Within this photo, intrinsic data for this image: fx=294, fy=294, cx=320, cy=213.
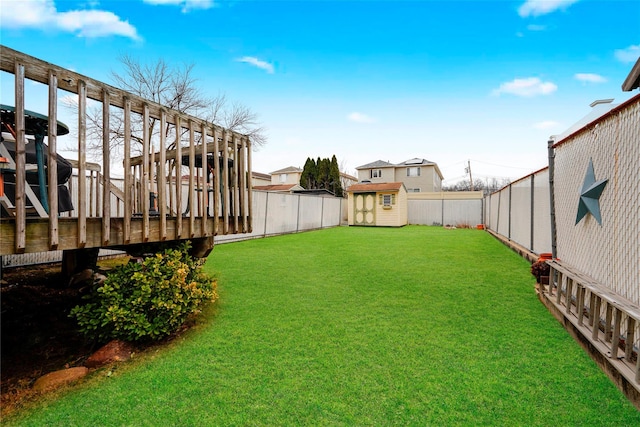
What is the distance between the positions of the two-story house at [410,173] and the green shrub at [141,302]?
31.1 m

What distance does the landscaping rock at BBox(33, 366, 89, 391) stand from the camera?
2.18 metres

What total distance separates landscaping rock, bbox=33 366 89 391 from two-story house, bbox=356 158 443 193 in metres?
31.9

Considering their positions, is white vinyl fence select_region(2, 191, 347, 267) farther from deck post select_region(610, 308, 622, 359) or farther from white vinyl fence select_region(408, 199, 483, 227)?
deck post select_region(610, 308, 622, 359)

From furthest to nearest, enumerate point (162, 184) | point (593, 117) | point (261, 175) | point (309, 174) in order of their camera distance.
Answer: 1. point (261, 175)
2. point (309, 174)
3. point (593, 117)
4. point (162, 184)

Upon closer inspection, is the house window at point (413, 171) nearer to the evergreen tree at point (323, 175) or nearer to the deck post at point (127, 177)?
the evergreen tree at point (323, 175)

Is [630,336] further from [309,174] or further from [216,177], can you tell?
[309,174]

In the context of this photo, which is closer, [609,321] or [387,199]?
[609,321]

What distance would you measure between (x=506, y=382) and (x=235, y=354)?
2.18m

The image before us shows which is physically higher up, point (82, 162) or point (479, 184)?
point (479, 184)

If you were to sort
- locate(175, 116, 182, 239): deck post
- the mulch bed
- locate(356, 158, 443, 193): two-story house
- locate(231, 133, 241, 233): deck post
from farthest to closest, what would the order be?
locate(356, 158, 443, 193): two-story house, locate(231, 133, 241, 233): deck post, locate(175, 116, 182, 239): deck post, the mulch bed

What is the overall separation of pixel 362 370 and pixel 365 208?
15441 mm

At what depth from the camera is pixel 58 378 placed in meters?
2.26

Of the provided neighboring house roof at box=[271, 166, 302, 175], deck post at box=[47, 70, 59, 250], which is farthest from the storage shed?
neighboring house roof at box=[271, 166, 302, 175]

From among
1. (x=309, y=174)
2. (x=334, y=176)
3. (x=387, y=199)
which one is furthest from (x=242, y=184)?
(x=309, y=174)
